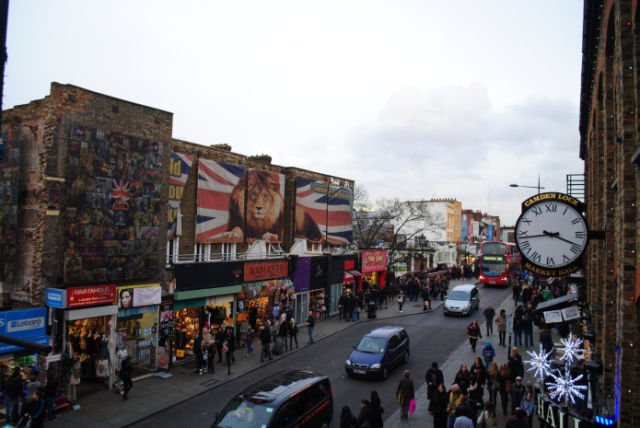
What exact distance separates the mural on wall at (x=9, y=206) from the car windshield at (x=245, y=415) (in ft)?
33.9

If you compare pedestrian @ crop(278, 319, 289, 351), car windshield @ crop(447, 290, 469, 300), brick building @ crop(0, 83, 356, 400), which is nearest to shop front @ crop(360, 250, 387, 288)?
car windshield @ crop(447, 290, 469, 300)

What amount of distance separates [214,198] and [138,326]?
737 centimetres

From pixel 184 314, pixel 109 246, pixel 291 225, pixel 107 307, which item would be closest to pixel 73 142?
pixel 109 246

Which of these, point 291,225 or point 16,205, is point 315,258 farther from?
point 16,205

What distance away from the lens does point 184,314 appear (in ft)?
68.4

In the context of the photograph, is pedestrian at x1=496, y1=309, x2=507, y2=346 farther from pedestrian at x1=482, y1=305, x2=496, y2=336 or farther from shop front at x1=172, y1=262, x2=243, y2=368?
shop front at x1=172, y1=262, x2=243, y2=368

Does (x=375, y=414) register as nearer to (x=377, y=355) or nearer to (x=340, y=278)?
(x=377, y=355)

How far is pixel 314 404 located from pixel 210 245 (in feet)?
43.1

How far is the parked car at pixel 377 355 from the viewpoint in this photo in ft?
57.5

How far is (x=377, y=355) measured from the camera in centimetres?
1784

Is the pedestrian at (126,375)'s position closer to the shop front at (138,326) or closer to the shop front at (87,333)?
the shop front at (87,333)

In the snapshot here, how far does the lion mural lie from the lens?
81.7 ft

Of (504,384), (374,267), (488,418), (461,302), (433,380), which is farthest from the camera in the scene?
(374,267)

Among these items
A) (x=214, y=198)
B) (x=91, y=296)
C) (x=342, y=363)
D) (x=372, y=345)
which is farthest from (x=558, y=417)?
(x=214, y=198)
